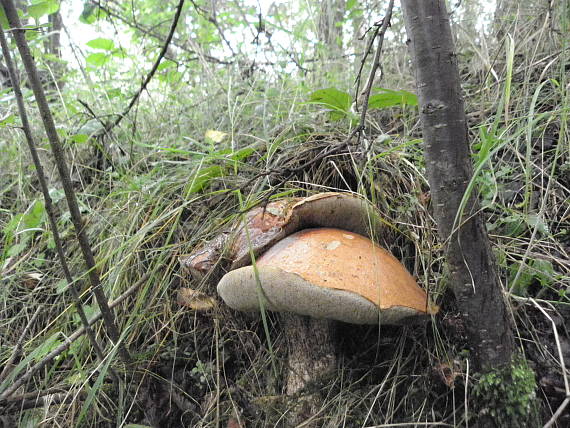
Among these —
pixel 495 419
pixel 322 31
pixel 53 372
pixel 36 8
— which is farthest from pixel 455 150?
pixel 322 31

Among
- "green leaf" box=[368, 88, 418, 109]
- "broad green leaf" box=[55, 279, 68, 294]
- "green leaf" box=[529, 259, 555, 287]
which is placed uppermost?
"green leaf" box=[368, 88, 418, 109]

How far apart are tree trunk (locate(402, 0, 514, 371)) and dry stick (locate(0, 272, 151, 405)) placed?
4.04 ft

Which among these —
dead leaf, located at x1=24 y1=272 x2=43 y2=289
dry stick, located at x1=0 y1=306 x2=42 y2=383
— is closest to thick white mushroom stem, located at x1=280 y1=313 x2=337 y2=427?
dry stick, located at x1=0 y1=306 x2=42 y2=383

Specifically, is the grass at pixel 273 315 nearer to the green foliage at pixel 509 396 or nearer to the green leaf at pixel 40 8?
the green foliage at pixel 509 396

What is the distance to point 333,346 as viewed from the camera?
158cm

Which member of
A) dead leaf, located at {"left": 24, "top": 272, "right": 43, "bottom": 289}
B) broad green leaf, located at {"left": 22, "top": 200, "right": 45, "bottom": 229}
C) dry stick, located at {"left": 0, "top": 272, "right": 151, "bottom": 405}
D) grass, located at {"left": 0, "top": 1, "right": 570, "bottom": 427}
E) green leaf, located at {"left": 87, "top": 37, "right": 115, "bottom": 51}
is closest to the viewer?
grass, located at {"left": 0, "top": 1, "right": 570, "bottom": 427}

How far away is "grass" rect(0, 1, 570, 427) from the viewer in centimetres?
145

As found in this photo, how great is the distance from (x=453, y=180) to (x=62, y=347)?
1575 millimetres

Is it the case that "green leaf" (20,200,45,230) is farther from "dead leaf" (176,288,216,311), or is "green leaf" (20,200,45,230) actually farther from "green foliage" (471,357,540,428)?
"green foliage" (471,357,540,428)

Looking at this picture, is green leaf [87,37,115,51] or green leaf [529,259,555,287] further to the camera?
green leaf [87,37,115,51]

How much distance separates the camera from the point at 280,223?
153 cm

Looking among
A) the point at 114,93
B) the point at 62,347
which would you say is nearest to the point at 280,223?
the point at 62,347

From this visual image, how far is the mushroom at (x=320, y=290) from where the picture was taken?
122 centimetres

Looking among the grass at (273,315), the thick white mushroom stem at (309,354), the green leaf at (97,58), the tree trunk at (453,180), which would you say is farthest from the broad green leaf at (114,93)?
the tree trunk at (453,180)
